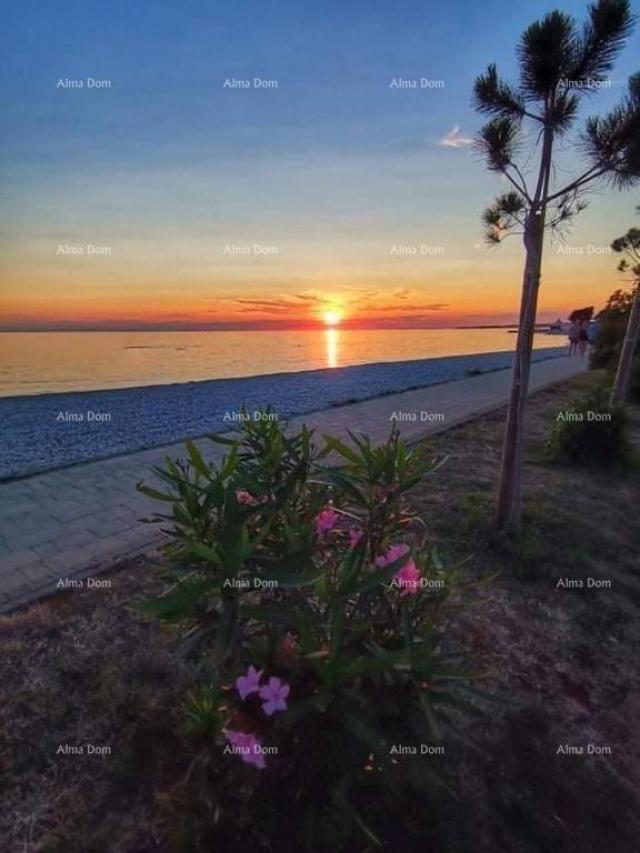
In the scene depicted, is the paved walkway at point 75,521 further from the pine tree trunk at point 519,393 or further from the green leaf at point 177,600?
the pine tree trunk at point 519,393

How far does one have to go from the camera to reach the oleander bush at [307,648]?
183 centimetres

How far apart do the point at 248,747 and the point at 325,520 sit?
97cm

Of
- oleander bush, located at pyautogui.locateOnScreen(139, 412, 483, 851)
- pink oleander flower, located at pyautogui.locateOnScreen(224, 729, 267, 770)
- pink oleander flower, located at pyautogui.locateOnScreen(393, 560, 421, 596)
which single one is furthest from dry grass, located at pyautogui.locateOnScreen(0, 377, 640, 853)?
pink oleander flower, located at pyautogui.locateOnScreen(224, 729, 267, 770)

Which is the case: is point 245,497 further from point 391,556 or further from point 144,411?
point 144,411

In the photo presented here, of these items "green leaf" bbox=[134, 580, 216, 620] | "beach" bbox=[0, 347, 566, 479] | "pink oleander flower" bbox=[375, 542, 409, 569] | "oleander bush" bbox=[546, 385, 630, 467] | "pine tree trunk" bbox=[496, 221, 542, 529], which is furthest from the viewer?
"beach" bbox=[0, 347, 566, 479]

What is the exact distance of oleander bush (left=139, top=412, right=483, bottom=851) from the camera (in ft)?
6.00

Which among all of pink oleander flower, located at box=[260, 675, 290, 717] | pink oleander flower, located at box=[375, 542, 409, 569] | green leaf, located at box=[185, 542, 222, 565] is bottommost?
pink oleander flower, located at box=[260, 675, 290, 717]

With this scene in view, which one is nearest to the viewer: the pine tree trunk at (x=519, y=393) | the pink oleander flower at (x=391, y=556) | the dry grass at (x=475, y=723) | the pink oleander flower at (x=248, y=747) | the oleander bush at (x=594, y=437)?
the pink oleander flower at (x=248, y=747)

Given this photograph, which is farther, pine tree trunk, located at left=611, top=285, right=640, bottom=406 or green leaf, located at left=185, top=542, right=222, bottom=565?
pine tree trunk, located at left=611, top=285, right=640, bottom=406

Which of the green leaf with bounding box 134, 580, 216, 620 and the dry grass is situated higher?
the green leaf with bounding box 134, 580, 216, 620

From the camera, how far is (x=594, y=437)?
815cm

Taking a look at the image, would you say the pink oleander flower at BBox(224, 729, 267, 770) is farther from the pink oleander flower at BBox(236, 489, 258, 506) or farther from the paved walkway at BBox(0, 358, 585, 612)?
the paved walkway at BBox(0, 358, 585, 612)

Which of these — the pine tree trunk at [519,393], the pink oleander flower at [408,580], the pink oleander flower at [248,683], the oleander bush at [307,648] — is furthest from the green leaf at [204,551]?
the pine tree trunk at [519,393]

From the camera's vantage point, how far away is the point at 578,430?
323 inches
